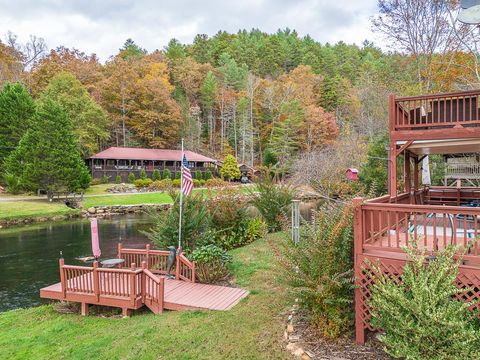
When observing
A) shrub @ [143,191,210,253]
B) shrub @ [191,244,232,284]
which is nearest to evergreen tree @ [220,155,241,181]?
shrub @ [143,191,210,253]

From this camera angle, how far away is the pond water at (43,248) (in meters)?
10.2

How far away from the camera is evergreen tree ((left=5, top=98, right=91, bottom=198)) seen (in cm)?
2703

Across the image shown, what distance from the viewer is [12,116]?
108 ft

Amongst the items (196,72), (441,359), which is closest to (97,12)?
(196,72)

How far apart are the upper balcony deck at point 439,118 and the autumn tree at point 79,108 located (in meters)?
35.1

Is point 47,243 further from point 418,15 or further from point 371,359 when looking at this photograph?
point 418,15

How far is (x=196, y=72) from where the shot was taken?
2062 inches

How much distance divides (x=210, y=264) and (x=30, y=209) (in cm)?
2027

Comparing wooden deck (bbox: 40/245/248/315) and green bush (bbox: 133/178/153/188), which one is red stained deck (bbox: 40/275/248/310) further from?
green bush (bbox: 133/178/153/188)

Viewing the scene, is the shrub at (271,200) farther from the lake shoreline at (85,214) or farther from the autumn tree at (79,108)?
the autumn tree at (79,108)

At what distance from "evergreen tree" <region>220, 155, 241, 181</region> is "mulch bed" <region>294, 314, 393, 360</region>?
37.1m

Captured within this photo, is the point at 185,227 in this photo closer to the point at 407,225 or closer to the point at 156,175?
the point at 407,225

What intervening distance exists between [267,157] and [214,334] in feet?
124

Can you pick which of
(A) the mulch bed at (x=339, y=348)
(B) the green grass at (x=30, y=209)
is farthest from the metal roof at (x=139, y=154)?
(A) the mulch bed at (x=339, y=348)
